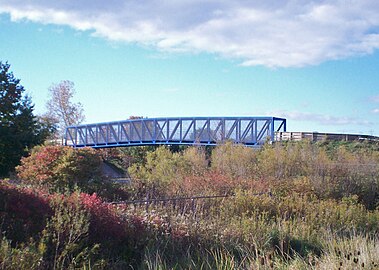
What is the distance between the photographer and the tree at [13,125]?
24656 mm

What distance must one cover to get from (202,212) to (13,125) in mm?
17091

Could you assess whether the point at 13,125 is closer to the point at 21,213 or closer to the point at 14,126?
the point at 14,126

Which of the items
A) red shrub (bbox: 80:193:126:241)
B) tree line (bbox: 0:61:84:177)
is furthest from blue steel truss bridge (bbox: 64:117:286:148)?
red shrub (bbox: 80:193:126:241)

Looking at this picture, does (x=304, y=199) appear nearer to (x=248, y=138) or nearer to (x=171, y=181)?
(x=171, y=181)

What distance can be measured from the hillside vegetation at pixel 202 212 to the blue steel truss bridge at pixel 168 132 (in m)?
11.2

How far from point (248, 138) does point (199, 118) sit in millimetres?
6510

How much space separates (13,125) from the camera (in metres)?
25.8

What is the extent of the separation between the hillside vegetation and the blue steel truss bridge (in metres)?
11.2

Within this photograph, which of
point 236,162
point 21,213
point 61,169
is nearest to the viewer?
point 21,213

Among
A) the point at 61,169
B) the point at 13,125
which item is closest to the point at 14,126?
the point at 13,125

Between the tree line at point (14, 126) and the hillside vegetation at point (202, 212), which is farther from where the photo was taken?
the tree line at point (14, 126)

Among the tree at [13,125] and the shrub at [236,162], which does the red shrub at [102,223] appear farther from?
the tree at [13,125]

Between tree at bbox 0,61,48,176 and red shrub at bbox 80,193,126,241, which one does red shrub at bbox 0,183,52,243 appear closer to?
red shrub at bbox 80,193,126,241

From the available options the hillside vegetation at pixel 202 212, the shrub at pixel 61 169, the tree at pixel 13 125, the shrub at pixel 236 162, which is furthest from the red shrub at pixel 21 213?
the tree at pixel 13 125
